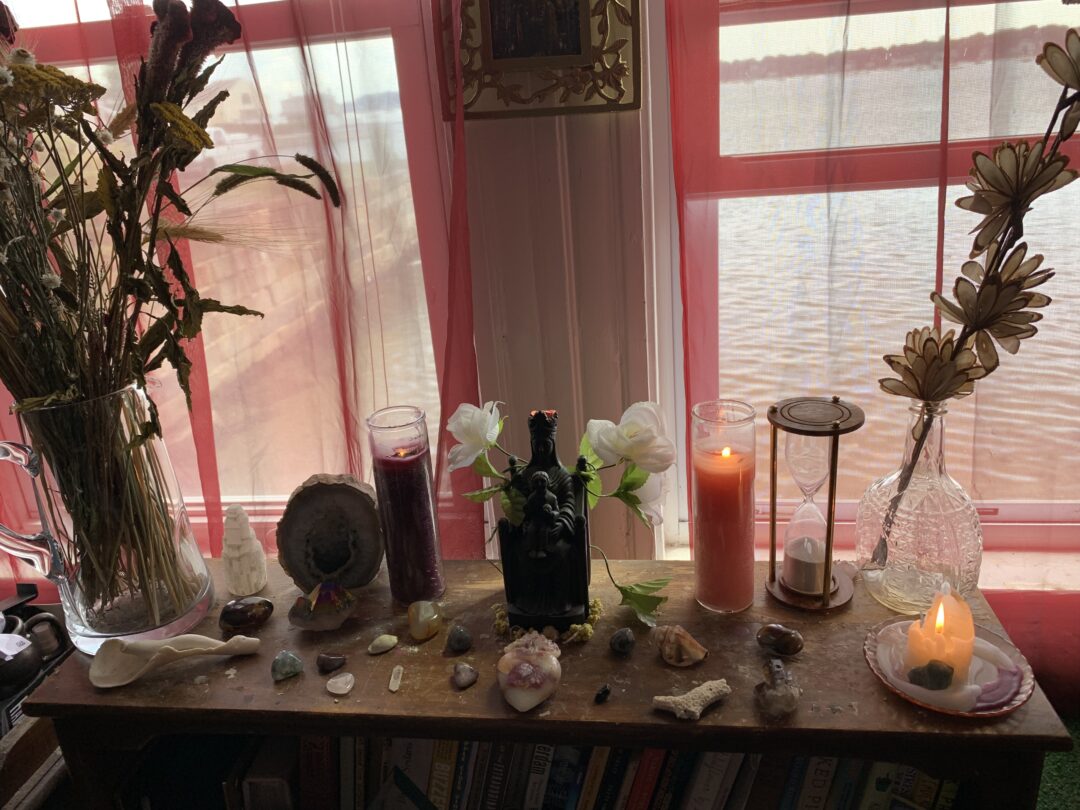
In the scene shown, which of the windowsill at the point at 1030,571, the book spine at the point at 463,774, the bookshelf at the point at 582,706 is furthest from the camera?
the windowsill at the point at 1030,571

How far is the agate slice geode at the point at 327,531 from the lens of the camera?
1.05 metres

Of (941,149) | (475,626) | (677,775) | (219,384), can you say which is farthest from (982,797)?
(219,384)

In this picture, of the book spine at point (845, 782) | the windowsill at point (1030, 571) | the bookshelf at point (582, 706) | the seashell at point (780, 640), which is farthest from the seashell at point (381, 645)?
the windowsill at point (1030, 571)

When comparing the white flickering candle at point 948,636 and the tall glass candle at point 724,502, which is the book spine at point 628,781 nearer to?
the tall glass candle at point 724,502

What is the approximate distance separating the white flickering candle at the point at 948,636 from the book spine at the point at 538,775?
0.43 meters

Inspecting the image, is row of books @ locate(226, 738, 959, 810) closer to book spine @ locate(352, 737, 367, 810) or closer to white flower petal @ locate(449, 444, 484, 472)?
book spine @ locate(352, 737, 367, 810)

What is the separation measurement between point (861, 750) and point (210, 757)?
83 centimetres

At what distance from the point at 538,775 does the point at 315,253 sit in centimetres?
77

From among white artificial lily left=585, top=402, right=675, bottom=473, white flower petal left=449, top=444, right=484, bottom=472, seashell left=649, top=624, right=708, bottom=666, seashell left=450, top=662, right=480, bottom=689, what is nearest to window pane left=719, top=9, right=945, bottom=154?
white artificial lily left=585, top=402, right=675, bottom=473

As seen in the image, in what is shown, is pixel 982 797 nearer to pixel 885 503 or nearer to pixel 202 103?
Result: pixel 885 503

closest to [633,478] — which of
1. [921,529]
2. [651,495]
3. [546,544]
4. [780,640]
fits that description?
[651,495]

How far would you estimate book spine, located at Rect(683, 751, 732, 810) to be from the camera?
970 mm

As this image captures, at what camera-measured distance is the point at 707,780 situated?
3.20ft

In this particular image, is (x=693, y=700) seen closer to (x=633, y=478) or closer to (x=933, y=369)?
(x=633, y=478)
